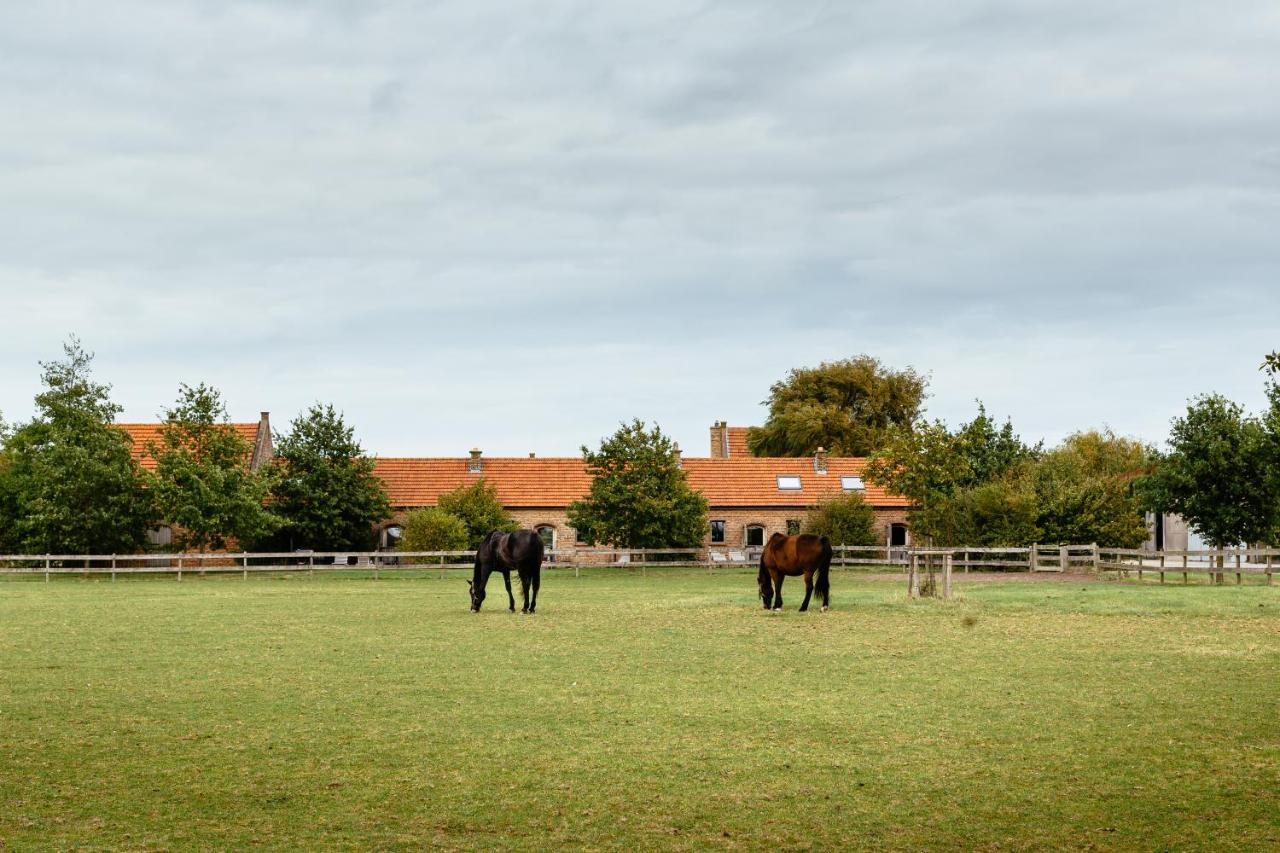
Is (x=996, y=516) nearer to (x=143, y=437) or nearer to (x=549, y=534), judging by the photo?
(x=549, y=534)

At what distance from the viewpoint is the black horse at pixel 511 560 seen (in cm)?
2441

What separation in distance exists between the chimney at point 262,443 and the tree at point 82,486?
8442 millimetres

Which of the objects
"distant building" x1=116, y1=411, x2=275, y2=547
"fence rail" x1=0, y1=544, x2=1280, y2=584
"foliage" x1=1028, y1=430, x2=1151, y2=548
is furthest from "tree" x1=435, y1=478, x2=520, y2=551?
"foliage" x1=1028, y1=430, x2=1151, y2=548

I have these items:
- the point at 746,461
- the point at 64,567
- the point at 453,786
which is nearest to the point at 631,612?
the point at 453,786

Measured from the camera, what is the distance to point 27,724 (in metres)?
11.0

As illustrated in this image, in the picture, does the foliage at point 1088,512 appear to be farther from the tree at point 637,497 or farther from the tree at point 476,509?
the tree at point 476,509

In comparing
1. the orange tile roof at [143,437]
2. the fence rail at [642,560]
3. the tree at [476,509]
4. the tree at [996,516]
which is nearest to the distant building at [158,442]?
the orange tile roof at [143,437]

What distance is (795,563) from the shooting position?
24.1 meters

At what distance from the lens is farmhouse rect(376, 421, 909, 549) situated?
55.8m

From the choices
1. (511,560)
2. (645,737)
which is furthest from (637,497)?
(645,737)

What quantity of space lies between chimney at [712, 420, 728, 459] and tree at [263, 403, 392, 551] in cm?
2263

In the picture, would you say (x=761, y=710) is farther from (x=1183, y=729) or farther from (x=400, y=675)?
(x=400, y=675)

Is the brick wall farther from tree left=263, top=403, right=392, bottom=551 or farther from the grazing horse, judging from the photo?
the grazing horse

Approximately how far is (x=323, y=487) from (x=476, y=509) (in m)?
6.30
